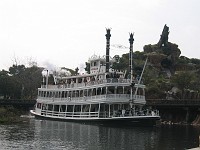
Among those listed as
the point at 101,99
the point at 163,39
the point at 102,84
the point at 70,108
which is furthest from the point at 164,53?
the point at 101,99

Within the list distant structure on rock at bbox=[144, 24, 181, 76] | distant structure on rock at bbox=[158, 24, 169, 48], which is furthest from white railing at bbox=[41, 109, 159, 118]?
distant structure on rock at bbox=[158, 24, 169, 48]

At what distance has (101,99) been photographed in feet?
171

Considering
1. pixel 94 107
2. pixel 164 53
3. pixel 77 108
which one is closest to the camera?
pixel 94 107

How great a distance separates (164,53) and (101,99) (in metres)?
56.3

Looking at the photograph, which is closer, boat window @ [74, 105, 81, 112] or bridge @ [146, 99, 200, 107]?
boat window @ [74, 105, 81, 112]

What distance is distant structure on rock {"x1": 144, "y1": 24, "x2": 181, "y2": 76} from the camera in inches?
3885

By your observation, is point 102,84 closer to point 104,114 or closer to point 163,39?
point 104,114

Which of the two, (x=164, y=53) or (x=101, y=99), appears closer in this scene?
(x=101, y=99)

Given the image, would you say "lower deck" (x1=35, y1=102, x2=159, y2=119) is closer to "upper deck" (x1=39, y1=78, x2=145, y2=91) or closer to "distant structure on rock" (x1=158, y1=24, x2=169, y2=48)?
"upper deck" (x1=39, y1=78, x2=145, y2=91)

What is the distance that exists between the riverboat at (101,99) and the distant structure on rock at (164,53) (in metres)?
39.5

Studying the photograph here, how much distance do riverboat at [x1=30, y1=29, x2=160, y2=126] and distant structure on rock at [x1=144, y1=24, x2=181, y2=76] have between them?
129 feet

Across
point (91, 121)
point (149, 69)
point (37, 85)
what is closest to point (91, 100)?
point (91, 121)

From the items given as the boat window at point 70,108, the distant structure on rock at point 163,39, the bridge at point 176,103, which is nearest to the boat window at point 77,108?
the boat window at point 70,108

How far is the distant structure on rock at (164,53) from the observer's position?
98.7m
